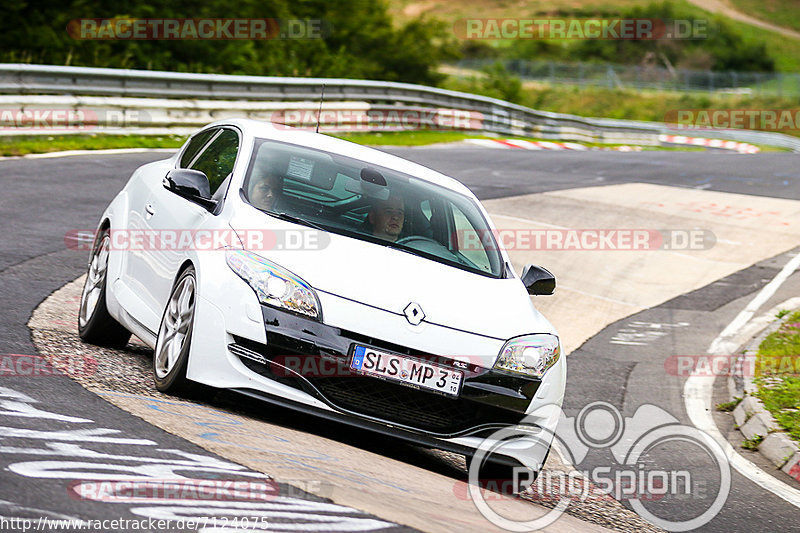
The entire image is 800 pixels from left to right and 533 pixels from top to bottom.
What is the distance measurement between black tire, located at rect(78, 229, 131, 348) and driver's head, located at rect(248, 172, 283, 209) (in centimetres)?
138

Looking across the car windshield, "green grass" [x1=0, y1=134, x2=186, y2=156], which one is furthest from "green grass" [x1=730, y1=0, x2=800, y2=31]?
the car windshield

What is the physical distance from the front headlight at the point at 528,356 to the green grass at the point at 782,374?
9.53ft

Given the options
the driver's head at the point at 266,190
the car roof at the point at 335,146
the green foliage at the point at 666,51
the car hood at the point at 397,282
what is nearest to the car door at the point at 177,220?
the car roof at the point at 335,146

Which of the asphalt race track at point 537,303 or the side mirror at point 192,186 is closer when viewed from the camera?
the asphalt race track at point 537,303

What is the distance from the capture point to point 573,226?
16.4m

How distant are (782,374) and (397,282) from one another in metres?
5.21

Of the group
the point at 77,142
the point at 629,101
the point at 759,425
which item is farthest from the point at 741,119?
the point at 759,425

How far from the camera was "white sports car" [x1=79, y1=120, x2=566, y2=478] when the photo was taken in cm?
550

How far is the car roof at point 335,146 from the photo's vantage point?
7.07m

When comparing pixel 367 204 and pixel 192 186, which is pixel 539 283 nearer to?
pixel 367 204

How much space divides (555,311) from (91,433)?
7703mm

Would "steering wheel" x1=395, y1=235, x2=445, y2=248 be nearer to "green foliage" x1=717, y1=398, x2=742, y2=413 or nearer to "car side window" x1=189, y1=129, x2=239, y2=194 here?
"car side window" x1=189, y1=129, x2=239, y2=194

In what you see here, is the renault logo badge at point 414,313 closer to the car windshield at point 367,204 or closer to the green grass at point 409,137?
the car windshield at point 367,204

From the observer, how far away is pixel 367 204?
6660 mm
